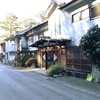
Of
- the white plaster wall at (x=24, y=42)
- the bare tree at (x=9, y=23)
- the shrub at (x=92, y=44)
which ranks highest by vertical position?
the bare tree at (x=9, y=23)

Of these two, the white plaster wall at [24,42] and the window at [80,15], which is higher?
the window at [80,15]

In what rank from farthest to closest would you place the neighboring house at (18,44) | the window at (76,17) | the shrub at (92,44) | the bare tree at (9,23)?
the bare tree at (9,23)
the neighboring house at (18,44)
the window at (76,17)
the shrub at (92,44)

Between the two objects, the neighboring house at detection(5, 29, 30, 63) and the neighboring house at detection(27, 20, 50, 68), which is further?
the neighboring house at detection(5, 29, 30, 63)

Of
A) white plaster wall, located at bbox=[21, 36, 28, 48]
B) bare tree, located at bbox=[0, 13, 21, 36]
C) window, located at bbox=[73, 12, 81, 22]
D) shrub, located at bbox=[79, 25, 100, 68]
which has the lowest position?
shrub, located at bbox=[79, 25, 100, 68]

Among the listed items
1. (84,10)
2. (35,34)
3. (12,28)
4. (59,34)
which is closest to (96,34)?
(84,10)

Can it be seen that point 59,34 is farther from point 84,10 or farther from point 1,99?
point 1,99

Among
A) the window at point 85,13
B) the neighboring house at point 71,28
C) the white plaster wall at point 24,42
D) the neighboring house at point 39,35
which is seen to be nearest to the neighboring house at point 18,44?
the white plaster wall at point 24,42

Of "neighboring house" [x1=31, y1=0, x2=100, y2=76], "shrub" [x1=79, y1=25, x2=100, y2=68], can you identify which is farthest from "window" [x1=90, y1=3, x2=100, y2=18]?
"shrub" [x1=79, y1=25, x2=100, y2=68]

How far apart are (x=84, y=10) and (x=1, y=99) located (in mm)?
11572

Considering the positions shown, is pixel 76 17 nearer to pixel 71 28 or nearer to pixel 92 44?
pixel 71 28

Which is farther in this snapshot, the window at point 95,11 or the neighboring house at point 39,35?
the neighboring house at point 39,35

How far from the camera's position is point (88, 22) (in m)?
18.3

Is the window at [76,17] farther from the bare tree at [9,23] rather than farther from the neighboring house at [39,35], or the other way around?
the bare tree at [9,23]

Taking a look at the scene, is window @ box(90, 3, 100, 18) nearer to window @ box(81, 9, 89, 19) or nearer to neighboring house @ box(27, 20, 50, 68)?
window @ box(81, 9, 89, 19)
